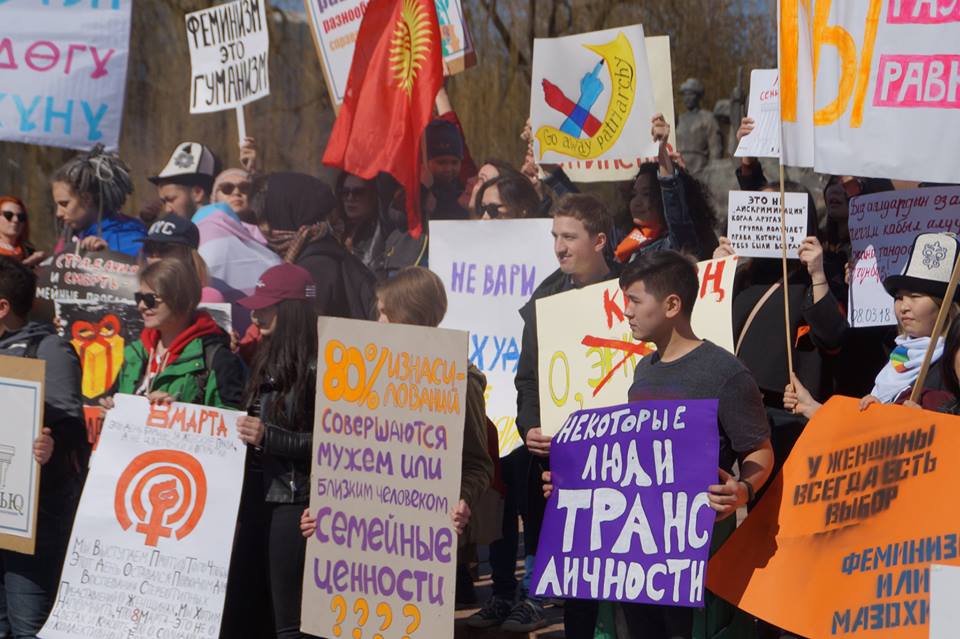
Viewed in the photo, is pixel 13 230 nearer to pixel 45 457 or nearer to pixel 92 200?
pixel 92 200

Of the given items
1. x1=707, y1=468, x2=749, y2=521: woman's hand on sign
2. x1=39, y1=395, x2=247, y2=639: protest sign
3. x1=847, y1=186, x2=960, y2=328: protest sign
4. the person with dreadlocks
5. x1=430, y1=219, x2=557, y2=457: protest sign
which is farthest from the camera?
the person with dreadlocks

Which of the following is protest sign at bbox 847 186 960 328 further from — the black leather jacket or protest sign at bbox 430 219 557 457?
the black leather jacket

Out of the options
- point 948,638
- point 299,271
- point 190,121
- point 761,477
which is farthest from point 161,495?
point 190,121

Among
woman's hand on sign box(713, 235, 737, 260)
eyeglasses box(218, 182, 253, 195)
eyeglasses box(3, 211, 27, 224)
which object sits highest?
eyeglasses box(218, 182, 253, 195)

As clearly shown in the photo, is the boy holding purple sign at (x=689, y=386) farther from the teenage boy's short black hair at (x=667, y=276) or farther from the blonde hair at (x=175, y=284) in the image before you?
the blonde hair at (x=175, y=284)

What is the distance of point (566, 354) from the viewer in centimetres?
571

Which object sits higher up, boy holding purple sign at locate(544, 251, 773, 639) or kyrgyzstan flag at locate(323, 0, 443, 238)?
kyrgyzstan flag at locate(323, 0, 443, 238)

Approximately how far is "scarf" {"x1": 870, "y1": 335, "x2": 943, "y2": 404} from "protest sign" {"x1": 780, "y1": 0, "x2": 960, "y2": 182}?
0.71 meters

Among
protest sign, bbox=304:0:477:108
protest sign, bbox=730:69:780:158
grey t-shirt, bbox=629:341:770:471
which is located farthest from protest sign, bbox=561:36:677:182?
grey t-shirt, bbox=629:341:770:471

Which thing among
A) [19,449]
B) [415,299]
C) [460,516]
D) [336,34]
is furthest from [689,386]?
[336,34]

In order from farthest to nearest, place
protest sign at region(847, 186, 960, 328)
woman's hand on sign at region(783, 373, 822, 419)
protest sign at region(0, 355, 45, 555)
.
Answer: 1. protest sign at region(0, 355, 45, 555)
2. protest sign at region(847, 186, 960, 328)
3. woman's hand on sign at region(783, 373, 822, 419)

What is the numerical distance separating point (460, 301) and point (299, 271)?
5.23 ft

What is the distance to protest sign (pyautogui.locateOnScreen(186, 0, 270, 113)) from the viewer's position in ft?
29.8

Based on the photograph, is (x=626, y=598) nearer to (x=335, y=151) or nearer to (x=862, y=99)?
(x=862, y=99)
